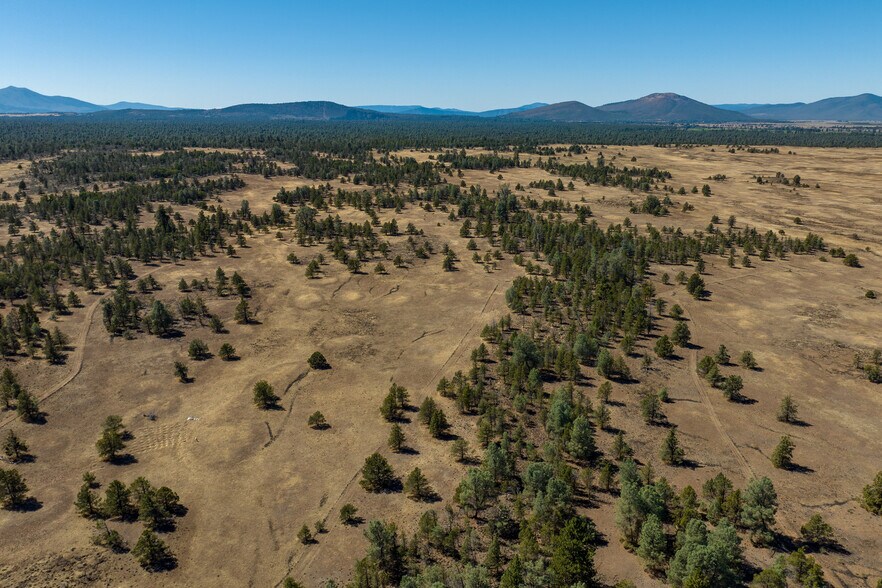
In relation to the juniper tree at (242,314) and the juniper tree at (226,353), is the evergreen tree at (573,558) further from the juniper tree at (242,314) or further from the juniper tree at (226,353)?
the juniper tree at (242,314)

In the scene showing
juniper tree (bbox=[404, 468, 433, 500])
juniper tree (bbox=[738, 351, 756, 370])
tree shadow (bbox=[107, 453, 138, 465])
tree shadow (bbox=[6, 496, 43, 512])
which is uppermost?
juniper tree (bbox=[738, 351, 756, 370])

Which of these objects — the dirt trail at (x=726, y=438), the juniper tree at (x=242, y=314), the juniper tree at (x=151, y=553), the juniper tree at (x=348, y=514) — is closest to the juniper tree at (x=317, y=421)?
A: the juniper tree at (x=348, y=514)

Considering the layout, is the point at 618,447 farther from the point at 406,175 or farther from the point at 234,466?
the point at 406,175

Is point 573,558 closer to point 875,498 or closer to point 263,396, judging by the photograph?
point 875,498

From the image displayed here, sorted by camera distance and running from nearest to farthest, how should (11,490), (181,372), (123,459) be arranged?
1. (11,490)
2. (123,459)
3. (181,372)

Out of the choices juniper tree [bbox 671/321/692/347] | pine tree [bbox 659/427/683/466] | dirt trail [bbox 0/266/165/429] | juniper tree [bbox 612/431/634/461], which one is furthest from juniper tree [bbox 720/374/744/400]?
dirt trail [bbox 0/266/165/429]

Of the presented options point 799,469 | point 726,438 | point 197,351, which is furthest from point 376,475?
point 799,469

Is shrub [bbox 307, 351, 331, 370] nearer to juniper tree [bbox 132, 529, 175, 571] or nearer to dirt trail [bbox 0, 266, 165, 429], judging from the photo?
juniper tree [bbox 132, 529, 175, 571]

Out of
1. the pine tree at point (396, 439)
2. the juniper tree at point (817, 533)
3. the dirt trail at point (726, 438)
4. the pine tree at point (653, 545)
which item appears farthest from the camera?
the pine tree at point (396, 439)

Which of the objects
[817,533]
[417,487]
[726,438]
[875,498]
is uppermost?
[875,498]

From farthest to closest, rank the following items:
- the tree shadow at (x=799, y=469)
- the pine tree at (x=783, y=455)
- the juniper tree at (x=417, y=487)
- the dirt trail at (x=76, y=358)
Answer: the dirt trail at (x=76, y=358)
the tree shadow at (x=799, y=469)
the pine tree at (x=783, y=455)
the juniper tree at (x=417, y=487)

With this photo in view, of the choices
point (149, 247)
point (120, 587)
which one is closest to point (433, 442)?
point (120, 587)

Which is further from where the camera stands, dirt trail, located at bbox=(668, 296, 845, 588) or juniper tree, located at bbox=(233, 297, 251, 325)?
juniper tree, located at bbox=(233, 297, 251, 325)
